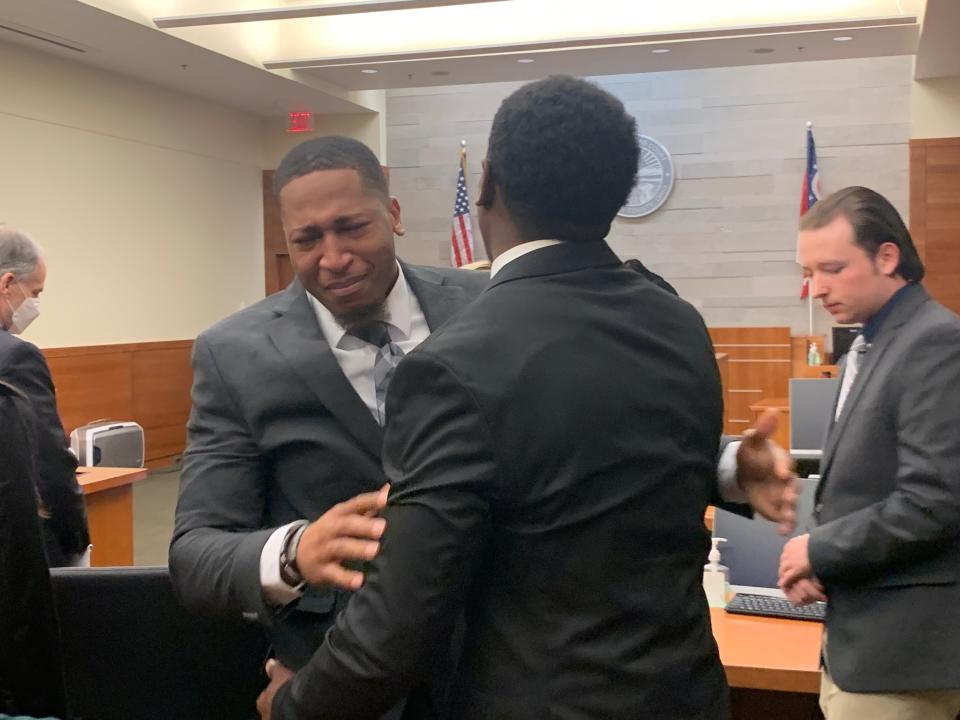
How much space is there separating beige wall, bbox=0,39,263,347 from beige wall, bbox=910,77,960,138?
7.63 m

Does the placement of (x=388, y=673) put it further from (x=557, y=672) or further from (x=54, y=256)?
(x=54, y=256)

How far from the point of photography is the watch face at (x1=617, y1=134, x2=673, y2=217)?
1199 cm

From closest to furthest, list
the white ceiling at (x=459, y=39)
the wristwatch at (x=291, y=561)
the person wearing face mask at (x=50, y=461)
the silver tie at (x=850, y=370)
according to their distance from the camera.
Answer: the wristwatch at (x=291, y=561) < the silver tie at (x=850, y=370) < the person wearing face mask at (x=50, y=461) < the white ceiling at (x=459, y=39)

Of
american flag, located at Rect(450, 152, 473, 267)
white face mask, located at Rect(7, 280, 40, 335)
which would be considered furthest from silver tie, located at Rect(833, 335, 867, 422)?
american flag, located at Rect(450, 152, 473, 267)

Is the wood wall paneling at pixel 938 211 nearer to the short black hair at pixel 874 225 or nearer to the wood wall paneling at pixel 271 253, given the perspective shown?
the wood wall paneling at pixel 271 253

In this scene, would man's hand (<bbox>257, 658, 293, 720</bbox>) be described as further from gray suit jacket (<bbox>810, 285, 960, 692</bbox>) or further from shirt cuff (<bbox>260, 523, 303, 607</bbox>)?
gray suit jacket (<bbox>810, 285, 960, 692</bbox>)

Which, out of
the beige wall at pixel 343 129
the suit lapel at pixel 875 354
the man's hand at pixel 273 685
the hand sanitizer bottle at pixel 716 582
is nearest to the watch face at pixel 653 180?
the beige wall at pixel 343 129

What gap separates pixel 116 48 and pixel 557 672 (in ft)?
30.3

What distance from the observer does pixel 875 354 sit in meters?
2.04

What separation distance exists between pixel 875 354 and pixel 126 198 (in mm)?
9648

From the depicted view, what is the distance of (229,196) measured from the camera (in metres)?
12.3

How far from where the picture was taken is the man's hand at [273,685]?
142cm

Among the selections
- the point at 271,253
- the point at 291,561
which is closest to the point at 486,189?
the point at 291,561

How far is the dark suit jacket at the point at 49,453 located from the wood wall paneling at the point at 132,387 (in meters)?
6.31
